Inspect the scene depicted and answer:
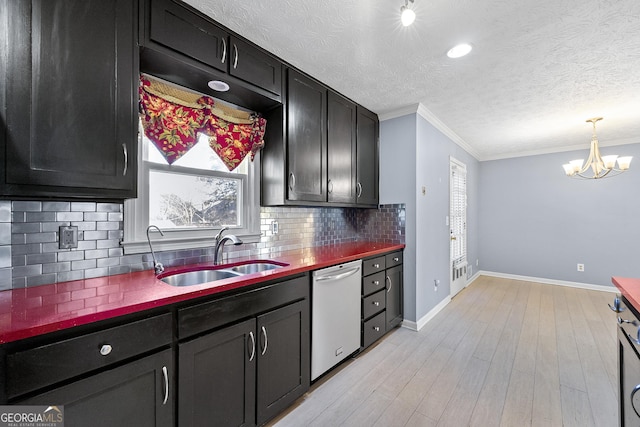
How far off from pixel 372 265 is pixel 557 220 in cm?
444

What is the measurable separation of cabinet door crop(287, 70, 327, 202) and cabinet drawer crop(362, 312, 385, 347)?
1.26 meters

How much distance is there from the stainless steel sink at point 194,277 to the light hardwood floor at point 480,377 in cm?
99

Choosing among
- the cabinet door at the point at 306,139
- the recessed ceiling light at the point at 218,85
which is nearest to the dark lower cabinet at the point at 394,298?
the cabinet door at the point at 306,139

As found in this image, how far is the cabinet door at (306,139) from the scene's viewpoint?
7.13 ft

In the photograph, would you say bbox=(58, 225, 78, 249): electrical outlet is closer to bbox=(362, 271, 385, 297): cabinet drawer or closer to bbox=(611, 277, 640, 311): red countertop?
bbox=(362, 271, 385, 297): cabinet drawer

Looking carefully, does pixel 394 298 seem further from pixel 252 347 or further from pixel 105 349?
pixel 105 349

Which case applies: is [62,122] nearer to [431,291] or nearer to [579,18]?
[579,18]

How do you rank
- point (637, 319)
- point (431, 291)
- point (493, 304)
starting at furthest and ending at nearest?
point (493, 304), point (431, 291), point (637, 319)

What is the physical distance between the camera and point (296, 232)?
8.76 feet

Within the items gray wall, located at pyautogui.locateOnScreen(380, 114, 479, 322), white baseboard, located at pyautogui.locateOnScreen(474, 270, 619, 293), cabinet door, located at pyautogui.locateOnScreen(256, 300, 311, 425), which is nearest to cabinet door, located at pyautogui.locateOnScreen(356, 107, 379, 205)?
gray wall, located at pyautogui.locateOnScreen(380, 114, 479, 322)

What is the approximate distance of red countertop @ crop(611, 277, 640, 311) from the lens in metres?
1.06

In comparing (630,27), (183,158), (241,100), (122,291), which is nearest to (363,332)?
Answer: (122,291)

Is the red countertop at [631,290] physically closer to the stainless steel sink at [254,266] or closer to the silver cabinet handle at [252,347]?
the silver cabinet handle at [252,347]

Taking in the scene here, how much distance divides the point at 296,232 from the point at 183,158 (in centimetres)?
124
